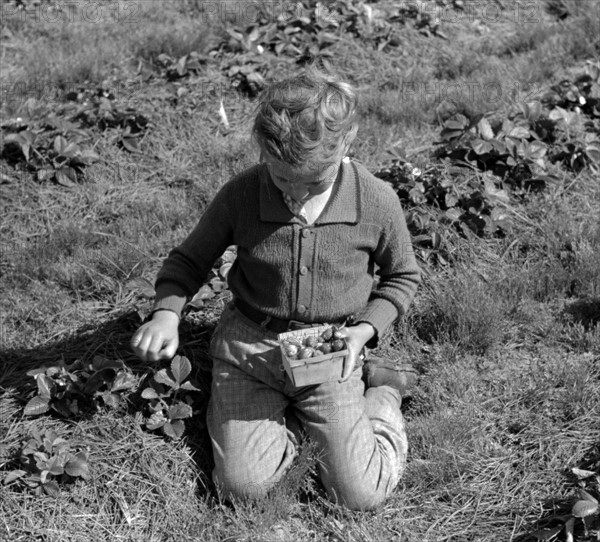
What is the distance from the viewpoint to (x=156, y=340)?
2.71 m

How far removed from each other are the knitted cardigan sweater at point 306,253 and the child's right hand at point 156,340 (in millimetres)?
86

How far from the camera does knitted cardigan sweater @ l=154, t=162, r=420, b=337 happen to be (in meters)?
2.77

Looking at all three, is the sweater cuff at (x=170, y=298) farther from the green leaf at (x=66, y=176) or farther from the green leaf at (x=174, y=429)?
the green leaf at (x=66, y=176)

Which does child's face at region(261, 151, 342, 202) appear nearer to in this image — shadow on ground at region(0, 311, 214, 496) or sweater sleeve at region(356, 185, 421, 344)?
sweater sleeve at region(356, 185, 421, 344)

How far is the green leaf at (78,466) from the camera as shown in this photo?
8.94 feet

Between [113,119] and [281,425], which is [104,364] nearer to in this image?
[281,425]

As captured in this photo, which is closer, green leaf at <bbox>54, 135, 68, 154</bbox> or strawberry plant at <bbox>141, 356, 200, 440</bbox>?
strawberry plant at <bbox>141, 356, 200, 440</bbox>

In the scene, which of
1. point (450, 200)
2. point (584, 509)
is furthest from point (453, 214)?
point (584, 509)

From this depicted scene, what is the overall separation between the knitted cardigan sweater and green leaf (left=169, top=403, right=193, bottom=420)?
13.9 inches

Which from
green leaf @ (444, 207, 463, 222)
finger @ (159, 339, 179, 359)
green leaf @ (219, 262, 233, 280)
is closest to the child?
finger @ (159, 339, 179, 359)

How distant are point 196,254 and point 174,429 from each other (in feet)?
2.00

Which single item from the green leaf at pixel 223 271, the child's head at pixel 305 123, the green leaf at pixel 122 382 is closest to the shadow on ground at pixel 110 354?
the green leaf at pixel 122 382

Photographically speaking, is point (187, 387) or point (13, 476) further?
point (187, 387)

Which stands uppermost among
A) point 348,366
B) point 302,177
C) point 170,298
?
point 302,177
